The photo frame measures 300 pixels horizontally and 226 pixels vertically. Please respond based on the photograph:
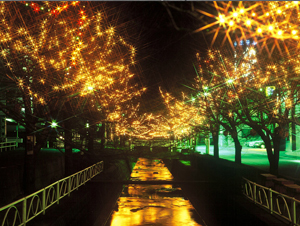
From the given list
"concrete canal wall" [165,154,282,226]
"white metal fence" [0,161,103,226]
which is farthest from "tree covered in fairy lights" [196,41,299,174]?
"white metal fence" [0,161,103,226]

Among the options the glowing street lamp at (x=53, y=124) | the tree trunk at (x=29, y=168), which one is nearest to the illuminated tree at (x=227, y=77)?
the glowing street lamp at (x=53, y=124)

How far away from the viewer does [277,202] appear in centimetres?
827

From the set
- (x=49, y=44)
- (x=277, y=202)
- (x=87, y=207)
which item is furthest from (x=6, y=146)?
(x=277, y=202)

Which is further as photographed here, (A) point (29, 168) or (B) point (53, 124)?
(B) point (53, 124)

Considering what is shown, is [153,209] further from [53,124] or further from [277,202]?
[53,124]

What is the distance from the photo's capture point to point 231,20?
5980 mm

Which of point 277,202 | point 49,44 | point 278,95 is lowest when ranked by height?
point 277,202

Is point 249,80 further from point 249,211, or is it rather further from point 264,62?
point 249,211

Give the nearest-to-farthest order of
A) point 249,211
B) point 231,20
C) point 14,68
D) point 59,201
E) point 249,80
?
1. point 231,20
2. point 249,211
3. point 59,201
4. point 14,68
5. point 249,80

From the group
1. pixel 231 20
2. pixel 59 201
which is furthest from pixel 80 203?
pixel 231 20

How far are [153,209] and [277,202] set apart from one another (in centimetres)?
495

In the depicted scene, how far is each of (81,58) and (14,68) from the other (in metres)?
3.17

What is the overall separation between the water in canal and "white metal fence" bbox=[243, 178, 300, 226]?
7.21ft

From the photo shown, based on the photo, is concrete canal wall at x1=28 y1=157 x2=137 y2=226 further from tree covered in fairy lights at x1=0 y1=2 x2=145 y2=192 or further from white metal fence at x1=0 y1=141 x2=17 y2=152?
white metal fence at x1=0 y1=141 x2=17 y2=152
